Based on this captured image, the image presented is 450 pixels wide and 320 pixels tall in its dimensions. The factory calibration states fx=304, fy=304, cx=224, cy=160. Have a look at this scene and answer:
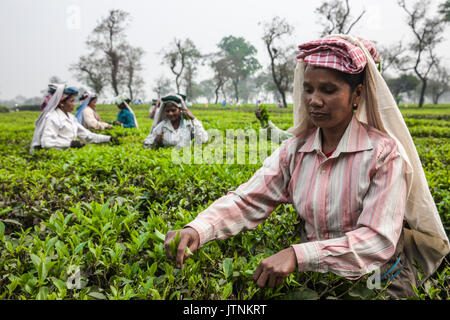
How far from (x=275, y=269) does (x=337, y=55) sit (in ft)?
2.96

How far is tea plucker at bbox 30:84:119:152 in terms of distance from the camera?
5223 millimetres

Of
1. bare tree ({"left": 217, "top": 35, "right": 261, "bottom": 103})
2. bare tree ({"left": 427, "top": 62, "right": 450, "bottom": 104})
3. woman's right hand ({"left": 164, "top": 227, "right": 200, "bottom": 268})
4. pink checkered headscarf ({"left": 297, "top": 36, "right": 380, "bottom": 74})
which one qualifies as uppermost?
bare tree ({"left": 217, "top": 35, "right": 261, "bottom": 103})

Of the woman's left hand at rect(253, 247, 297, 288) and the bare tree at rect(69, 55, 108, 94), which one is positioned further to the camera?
the bare tree at rect(69, 55, 108, 94)

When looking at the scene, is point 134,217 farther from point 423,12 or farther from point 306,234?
point 423,12

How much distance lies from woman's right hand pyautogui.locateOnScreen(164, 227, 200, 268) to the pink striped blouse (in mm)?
31

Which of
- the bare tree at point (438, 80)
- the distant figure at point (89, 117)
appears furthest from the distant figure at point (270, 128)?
the bare tree at point (438, 80)

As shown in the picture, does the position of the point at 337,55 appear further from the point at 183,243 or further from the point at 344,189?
the point at 183,243

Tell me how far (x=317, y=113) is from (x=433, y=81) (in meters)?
64.1

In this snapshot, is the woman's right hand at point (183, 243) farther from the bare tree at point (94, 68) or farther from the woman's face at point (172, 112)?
the bare tree at point (94, 68)

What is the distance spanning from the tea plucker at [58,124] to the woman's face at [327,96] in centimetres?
496

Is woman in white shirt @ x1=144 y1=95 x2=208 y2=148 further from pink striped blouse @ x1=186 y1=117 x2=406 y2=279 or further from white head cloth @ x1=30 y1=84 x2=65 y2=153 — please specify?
pink striped blouse @ x1=186 y1=117 x2=406 y2=279

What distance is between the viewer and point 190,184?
2611 mm

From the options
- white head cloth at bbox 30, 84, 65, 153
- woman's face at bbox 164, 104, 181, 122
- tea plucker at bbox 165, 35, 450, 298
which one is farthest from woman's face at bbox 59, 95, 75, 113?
tea plucker at bbox 165, 35, 450, 298

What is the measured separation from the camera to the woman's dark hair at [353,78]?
4.27 ft
